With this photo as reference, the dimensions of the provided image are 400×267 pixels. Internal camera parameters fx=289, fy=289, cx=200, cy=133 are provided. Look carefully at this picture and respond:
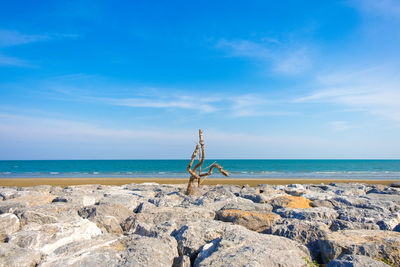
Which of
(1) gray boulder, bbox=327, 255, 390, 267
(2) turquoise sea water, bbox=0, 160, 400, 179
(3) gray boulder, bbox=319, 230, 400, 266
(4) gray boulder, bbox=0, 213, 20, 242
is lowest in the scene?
(2) turquoise sea water, bbox=0, 160, 400, 179

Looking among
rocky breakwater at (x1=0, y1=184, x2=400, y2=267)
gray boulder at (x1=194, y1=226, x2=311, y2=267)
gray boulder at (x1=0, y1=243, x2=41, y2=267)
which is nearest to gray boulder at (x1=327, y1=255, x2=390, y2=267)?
rocky breakwater at (x1=0, y1=184, x2=400, y2=267)

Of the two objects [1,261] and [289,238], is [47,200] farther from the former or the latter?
Result: [289,238]

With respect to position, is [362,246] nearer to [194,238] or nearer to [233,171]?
[194,238]

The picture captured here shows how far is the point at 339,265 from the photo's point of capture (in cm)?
271

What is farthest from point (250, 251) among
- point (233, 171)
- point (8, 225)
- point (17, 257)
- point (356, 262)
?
point (233, 171)

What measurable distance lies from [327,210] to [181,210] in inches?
102

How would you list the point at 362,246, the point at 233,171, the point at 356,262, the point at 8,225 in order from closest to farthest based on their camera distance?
1. the point at 356,262
2. the point at 362,246
3. the point at 8,225
4. the point at 233,171

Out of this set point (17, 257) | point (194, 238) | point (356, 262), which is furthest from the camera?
point (194, 238)

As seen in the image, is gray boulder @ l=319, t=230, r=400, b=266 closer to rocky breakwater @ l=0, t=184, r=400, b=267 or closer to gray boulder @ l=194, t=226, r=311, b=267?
rocky breakwater @ l=0, t=184, r=400, b=267

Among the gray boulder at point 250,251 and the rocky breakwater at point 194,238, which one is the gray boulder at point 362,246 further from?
the gray boulder at point 250,251

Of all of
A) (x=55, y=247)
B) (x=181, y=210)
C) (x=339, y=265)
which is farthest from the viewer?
(x=181, y=210)

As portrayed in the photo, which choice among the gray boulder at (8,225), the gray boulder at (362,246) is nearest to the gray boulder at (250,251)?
the gray boulder at (362,246)

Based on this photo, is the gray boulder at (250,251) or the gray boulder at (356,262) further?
the gray boulder at (250,251)

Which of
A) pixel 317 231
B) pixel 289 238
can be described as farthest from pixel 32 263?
pixel 317 231
